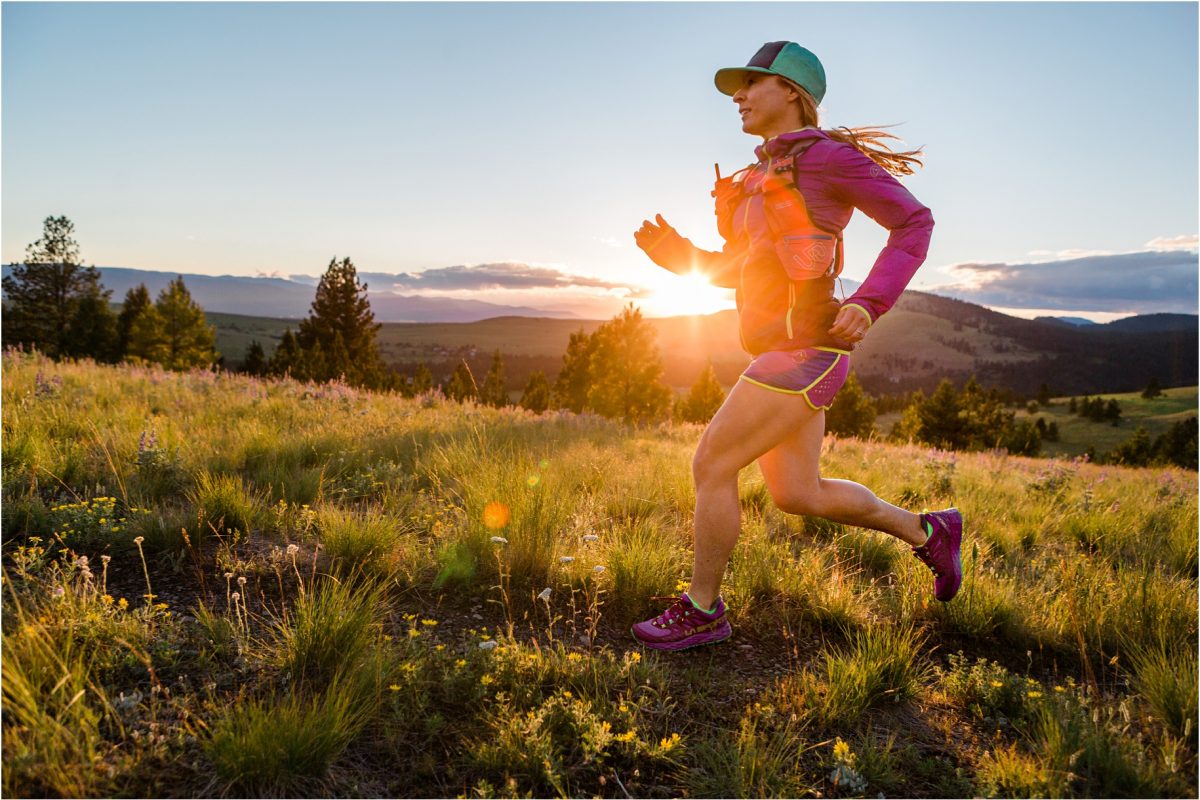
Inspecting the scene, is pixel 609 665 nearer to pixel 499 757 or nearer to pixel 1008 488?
pixel 499 757

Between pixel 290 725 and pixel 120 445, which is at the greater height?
pixel 120 445

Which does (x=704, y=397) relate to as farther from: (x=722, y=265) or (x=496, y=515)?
(x=722, y=265)

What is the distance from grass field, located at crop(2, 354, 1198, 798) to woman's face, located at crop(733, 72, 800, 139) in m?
2.30

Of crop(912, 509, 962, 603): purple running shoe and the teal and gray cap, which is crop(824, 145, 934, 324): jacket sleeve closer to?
the teal and gray cap

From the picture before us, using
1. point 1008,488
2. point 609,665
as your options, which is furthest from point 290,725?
point 1008,488

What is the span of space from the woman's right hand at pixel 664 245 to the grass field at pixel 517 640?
1623 millimetres

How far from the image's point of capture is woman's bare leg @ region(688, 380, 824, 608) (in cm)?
279

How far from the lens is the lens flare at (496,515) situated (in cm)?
383

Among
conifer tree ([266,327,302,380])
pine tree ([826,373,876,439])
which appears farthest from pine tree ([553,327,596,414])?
pine tree ([826,373,876,439])

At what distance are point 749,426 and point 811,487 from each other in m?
0.49

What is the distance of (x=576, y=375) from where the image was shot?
165 ft

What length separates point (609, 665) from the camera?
2.73 m

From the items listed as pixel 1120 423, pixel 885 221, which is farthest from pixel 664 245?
pixel 1120 423

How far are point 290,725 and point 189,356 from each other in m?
55.1
